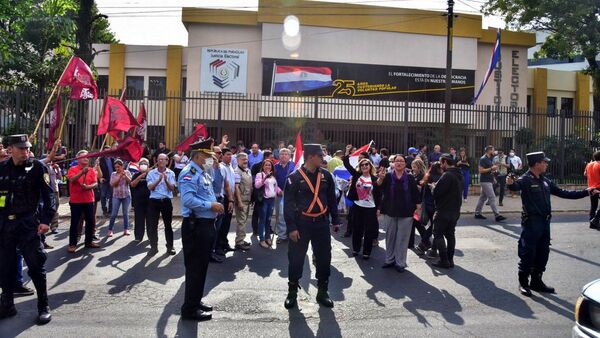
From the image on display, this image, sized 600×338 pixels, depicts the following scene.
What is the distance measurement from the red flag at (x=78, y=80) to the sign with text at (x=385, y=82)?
1791 cm

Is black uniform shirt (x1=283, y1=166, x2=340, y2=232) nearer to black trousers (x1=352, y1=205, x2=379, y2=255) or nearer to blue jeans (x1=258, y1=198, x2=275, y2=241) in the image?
black trousers (x1=352, y1=205, x2=379, y2=255)

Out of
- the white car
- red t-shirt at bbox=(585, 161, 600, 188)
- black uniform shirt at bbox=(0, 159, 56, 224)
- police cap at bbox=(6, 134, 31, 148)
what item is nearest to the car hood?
the white car

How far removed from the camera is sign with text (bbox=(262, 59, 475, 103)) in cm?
2711

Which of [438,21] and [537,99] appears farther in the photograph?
[537,99]

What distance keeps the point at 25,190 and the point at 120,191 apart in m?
4.70

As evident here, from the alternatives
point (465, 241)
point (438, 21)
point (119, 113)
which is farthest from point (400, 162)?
point (438, 21)

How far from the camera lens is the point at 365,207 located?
28.1 feet

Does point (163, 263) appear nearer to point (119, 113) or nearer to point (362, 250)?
point (119, 113)

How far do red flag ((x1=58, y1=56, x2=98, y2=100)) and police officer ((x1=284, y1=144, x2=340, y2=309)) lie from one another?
4.94m

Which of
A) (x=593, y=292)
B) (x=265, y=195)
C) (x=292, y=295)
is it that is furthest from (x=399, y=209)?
(x=593, y=292)

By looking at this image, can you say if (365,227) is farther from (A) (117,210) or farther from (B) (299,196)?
(A) (117,210)

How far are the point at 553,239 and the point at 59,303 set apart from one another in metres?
8.92

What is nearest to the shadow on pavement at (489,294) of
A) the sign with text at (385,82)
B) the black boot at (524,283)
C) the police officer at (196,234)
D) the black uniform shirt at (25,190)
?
the black boot at (524,283)

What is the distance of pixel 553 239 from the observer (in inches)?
403
